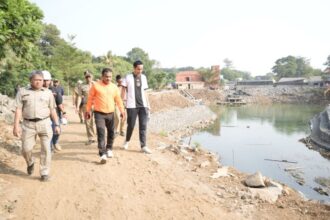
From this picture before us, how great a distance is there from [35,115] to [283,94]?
6431 cm

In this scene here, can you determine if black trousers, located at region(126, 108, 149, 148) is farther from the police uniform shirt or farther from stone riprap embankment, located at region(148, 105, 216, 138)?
stone riprap embankment, located at region(148, 105, 216, 138)

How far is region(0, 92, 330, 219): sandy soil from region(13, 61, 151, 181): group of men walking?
381 millimetres

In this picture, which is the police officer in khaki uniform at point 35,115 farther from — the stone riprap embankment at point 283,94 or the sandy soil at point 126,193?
the stone riprap embankment at point 283,94

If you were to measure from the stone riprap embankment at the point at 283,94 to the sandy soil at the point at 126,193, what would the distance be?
57438 millimetres

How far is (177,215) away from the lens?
433cm

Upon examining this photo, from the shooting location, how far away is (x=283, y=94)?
2475 inches

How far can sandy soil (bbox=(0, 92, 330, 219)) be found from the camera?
14.0 feet

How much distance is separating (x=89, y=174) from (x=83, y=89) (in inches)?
166

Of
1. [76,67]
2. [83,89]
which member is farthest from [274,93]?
[83,89]

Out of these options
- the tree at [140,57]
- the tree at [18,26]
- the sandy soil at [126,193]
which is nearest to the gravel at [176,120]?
the tree at [18,26]

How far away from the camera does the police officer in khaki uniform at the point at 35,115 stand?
4629 mm

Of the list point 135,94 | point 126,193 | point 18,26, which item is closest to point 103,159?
point 126,193

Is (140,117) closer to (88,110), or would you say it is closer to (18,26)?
(88,110)

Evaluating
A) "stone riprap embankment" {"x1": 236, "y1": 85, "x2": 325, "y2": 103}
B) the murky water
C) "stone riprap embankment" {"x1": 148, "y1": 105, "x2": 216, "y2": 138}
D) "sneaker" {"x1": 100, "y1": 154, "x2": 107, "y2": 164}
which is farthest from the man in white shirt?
"stone riprap embankment" {"x1": 236, "y1": 85, "x2": 325, "y2": 103}
